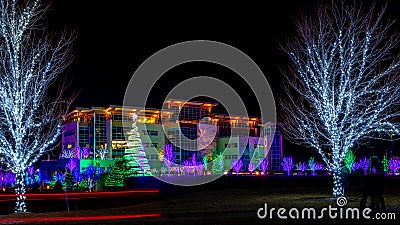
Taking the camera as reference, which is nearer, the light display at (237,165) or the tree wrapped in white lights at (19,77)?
the tree wrapped in white lights at (19,77)

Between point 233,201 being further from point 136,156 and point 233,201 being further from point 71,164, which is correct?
point 71,164

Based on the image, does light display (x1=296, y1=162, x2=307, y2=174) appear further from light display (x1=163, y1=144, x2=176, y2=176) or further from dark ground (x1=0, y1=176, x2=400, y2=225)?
dark ground (x1=0, y1=176, x2=400, y2=225)

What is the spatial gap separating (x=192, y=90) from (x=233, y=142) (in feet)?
37.1

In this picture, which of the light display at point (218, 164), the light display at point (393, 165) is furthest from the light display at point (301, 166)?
the light display at point (393, 165)

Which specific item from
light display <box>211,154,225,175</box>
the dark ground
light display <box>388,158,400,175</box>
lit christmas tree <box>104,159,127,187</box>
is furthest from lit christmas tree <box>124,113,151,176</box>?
light display <box>388,158,400,175</box>

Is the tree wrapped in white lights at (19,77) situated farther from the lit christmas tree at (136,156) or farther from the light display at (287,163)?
the light display at (287,163)

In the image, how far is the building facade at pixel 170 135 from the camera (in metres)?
71.4

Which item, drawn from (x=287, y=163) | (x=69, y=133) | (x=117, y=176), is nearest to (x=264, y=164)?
(x=287, y=163)

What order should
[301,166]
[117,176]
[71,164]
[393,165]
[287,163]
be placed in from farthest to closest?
[301,166] < [287,163] < [71,164] < [393,165] < [117,176]

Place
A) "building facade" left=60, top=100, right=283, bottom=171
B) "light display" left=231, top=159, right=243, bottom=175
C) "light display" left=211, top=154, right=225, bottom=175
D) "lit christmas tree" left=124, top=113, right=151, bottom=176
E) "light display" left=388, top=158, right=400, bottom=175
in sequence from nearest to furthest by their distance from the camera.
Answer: "lit christmas tree" left=124, top=113, right=151, bottom=176
"light display" left=388, top=158, right=400, bottom=175
"light display" left=211, top=154, right=225, bottom=175
"light display" left=231, top=159, right=243, bottom=175
"building facade" left=60, top=100, right=283, bottom=171

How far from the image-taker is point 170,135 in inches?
2997

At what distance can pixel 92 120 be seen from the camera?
7694cm

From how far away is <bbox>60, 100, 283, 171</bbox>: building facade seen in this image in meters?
71.4

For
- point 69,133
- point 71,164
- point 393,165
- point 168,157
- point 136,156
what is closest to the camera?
point 136,156
